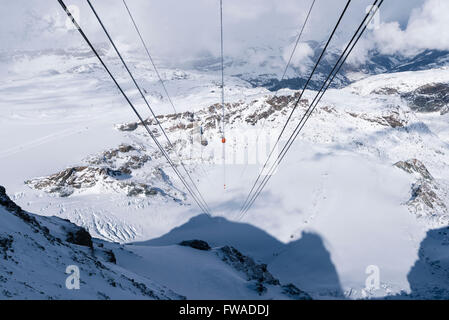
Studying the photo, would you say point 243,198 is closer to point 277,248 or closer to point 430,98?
point 277,248

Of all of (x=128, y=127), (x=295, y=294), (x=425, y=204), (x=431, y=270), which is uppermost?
(x=128, y=127)

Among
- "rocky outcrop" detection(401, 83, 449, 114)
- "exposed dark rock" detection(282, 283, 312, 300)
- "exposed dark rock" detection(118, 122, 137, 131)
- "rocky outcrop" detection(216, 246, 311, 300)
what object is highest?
"rocky outcrop" detection(401, 83, 449, 114)

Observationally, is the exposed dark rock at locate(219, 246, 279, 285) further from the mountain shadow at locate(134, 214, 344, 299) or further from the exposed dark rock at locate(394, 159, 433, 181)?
the exposed dark rock at locate(394, 159, 433, 181)

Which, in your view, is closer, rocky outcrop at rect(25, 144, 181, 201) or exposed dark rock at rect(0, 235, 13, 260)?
exposed dark rock at rect(0, 235, 13, 260)

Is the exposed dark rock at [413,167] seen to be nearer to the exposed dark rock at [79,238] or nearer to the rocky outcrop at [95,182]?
the rocky outcrop at [95,182]

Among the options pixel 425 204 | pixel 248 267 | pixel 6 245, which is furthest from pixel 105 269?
pixel 425 204

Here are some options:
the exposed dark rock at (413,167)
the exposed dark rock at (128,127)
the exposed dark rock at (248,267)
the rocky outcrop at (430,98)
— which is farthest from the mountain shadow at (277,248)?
the rocky outcrop at (430,98)

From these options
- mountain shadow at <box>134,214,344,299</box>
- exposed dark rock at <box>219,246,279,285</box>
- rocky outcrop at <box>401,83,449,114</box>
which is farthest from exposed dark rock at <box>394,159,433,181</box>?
rocky outcrop at <box>401,83,449,114</box>
